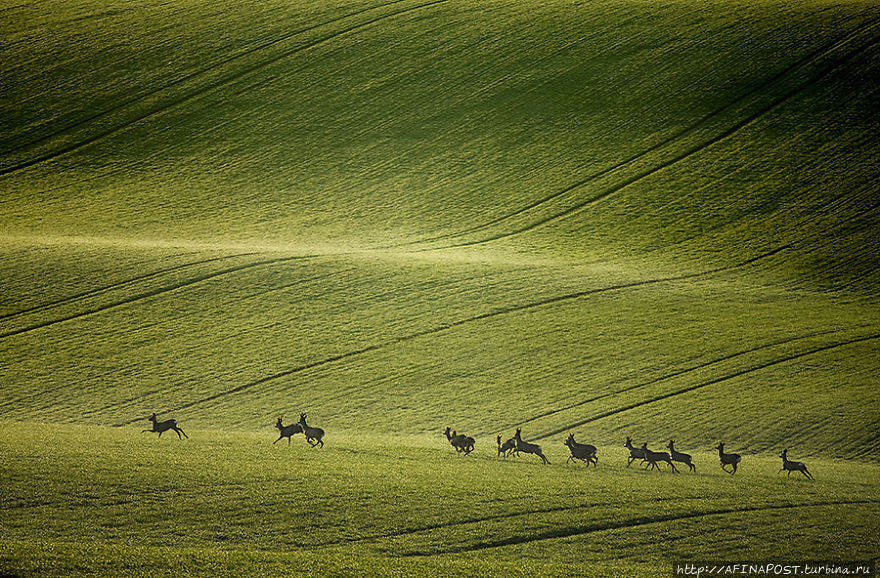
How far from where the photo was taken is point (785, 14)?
199ft

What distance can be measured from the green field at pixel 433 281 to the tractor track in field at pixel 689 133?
0.24 metres

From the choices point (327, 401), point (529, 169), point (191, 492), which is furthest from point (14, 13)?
point (191, 492)

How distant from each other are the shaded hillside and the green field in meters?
0.18

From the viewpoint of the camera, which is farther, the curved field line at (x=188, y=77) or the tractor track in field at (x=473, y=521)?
the curved field line at (x=188, y=77)

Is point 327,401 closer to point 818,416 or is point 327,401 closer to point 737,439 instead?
point 737,439

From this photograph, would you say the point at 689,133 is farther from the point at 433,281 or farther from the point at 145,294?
the point at 145,294

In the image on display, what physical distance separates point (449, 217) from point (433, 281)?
9.35 meters

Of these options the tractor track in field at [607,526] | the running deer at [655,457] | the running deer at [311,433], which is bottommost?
the tractor track in field at [607,526]

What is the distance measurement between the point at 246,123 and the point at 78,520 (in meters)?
40.6

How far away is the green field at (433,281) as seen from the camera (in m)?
15.7

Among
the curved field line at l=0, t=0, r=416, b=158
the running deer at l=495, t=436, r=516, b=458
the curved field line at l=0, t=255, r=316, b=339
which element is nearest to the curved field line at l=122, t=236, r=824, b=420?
the curved field line at l=0, t=255, r=316, b=339

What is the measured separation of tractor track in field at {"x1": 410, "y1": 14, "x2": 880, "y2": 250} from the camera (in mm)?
42031

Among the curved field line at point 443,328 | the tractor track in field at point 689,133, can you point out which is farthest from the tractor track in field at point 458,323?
the tractor track in field at point 689,133

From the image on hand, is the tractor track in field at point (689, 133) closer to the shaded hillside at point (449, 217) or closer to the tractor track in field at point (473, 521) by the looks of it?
the shaded hillside at point (449, 217)
